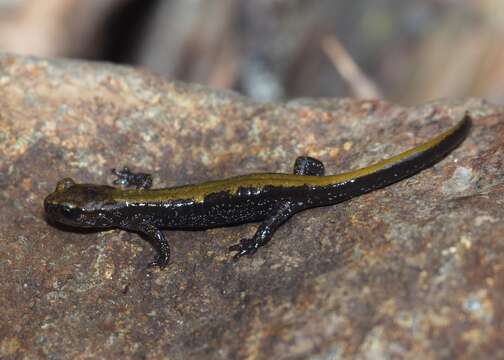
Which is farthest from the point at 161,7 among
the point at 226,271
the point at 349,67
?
the point at 226,271

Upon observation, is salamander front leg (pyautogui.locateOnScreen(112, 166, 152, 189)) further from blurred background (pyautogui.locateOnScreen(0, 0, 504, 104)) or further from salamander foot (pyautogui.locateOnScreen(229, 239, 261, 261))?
blurred background (pyautogui.locateOnScreen(0, 0, 504, 104))

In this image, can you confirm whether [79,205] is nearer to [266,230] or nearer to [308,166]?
[266,230]

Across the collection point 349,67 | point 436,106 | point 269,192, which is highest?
point 436,106

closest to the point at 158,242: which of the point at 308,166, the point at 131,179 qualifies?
the point at 131,179

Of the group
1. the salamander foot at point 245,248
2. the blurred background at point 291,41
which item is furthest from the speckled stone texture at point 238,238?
the blurred background at point 291,41

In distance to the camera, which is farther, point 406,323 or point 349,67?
point 349,67

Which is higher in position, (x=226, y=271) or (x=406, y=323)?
(x=406, y=323)

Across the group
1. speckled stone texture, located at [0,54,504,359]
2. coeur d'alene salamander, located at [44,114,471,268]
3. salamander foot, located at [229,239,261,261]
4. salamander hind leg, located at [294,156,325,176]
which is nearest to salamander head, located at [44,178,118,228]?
coeur d'alene salamander, located at [44,114,471,268]

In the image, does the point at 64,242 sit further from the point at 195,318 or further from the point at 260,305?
the point at 260,305
